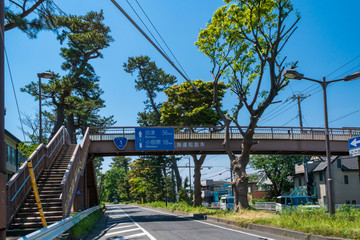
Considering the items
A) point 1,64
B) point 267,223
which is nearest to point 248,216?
point 267,223

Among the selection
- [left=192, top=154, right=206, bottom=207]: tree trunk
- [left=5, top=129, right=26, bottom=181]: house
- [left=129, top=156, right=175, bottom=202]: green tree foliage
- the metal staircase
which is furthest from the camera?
[left=129, top=156, right=175, bottom=202]: green tree foliage

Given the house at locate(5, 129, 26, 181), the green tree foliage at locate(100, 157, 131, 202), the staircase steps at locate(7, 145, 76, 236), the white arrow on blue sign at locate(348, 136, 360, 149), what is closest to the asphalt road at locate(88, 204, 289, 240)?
the staircase steps at locate(7, 145, 76, 236)

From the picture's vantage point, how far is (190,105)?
126ft

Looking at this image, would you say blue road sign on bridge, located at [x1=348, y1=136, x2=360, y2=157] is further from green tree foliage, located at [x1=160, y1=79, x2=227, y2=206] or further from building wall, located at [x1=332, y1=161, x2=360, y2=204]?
building wall, located at [x1=332, y1=161, x2=360, y2=204]

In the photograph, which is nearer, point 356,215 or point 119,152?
point 356,215

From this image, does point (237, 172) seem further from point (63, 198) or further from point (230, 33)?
point (63, 198)

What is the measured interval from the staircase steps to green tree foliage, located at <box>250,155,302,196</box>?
116ft

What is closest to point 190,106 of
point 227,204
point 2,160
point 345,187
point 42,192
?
point 227,204

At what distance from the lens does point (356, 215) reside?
488 inches

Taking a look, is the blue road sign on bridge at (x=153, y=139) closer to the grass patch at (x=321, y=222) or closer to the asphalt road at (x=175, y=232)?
the asphalt road at (x=175, y=232)

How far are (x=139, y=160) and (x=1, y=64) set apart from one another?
5339cm

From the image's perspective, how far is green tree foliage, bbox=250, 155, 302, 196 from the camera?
159ft

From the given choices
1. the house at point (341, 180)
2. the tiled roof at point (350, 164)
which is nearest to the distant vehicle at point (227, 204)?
the house at point (341, 180)

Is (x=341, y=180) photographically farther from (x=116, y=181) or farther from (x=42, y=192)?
(x=116, y=181)
